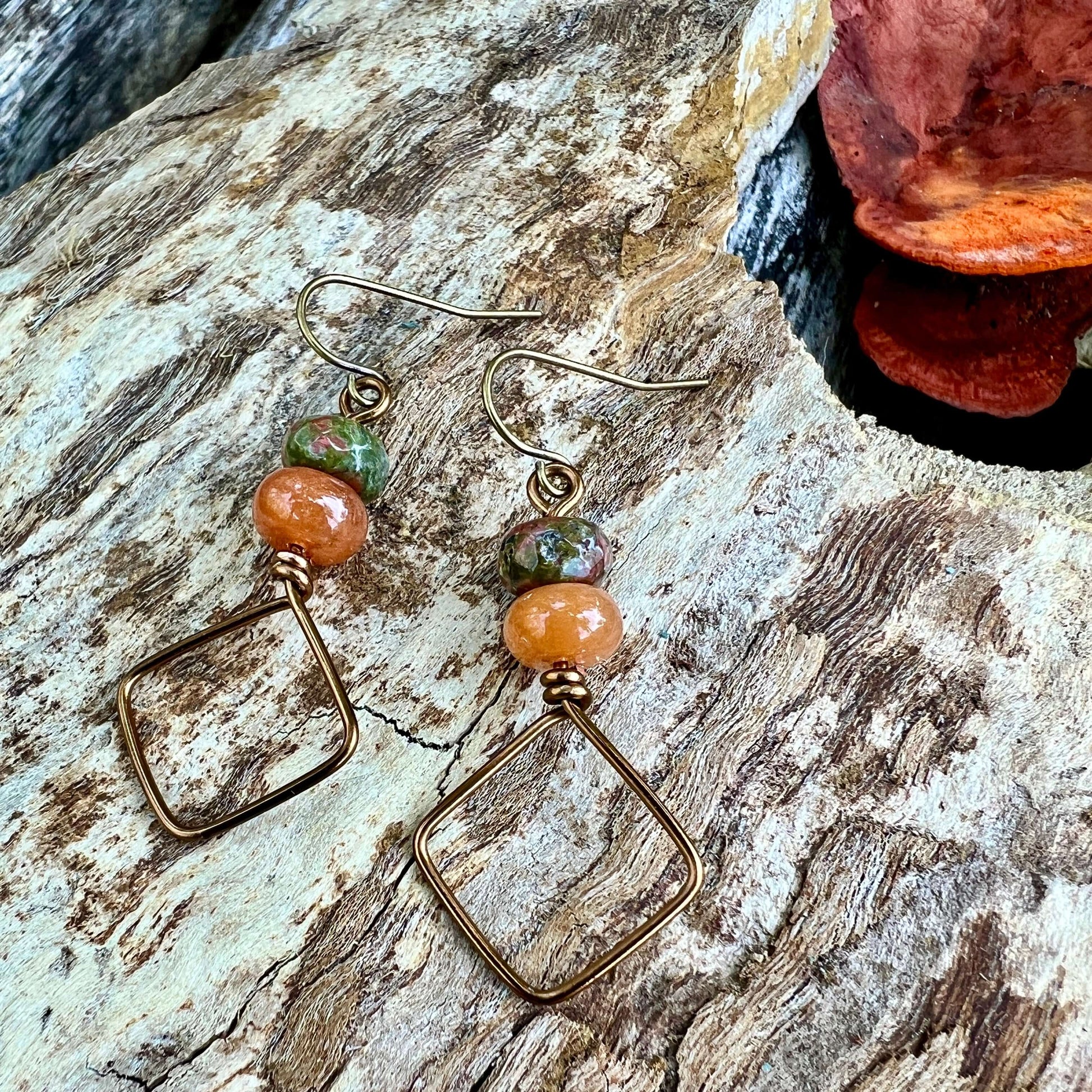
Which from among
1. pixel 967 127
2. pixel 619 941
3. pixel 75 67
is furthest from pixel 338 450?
pixel 967 127

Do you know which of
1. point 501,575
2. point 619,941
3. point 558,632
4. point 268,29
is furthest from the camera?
point 268,29

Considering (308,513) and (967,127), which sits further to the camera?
(967,127)

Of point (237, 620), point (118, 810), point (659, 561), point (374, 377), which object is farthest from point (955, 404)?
point (118, 810)

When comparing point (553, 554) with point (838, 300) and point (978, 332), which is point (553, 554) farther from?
point (978, 332)

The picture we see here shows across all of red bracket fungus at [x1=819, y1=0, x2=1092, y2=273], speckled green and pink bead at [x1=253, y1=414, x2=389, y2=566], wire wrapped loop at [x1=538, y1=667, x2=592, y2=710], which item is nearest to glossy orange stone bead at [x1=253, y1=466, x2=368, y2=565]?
speckled green and pink bead at [x1=253, y1=414, x2=389, y2=566]

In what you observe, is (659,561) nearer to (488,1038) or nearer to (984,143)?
(488,1038)

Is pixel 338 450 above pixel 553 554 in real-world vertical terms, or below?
above

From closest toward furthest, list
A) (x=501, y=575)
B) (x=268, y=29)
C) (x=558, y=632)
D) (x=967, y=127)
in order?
(x=558, y=632) < (x=501, y=575) < (x=967, y=127) < (x=268, y=29)
